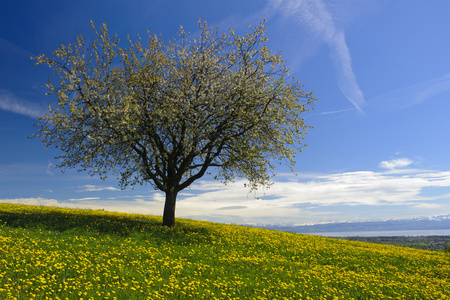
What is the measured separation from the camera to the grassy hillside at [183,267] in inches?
414

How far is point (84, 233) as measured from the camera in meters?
18.6

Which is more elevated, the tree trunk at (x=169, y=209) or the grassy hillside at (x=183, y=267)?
the tree trunk at (x=169, y=209)

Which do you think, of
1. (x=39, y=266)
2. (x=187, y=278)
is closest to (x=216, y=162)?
(x=187, y=278)

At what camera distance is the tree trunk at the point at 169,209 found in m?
24.7

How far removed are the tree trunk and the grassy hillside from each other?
8.43 feet

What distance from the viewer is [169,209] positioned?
81.7 feet

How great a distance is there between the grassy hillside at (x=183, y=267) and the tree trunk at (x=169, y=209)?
2.57m

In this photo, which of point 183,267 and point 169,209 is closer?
point 183,267

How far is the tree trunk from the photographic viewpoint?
24.7 metres

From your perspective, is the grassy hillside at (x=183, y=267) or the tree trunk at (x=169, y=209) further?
the tree trunk at (x=169, y=209)

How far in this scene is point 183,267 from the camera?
44.7 ft

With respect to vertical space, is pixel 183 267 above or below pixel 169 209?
below

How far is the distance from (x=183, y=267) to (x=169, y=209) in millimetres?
11649

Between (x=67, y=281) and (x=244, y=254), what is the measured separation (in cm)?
1039
